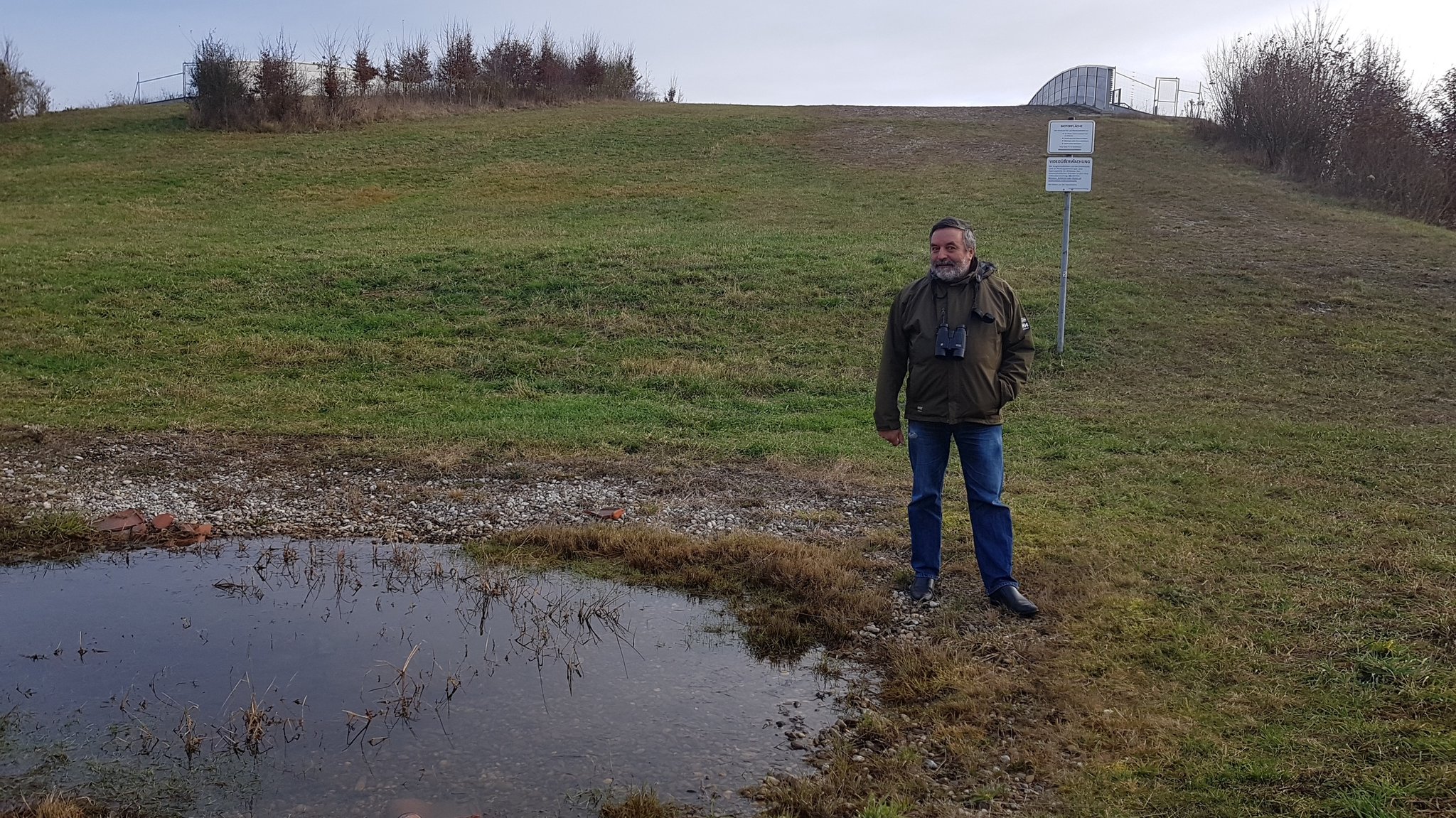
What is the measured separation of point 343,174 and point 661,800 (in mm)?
27624

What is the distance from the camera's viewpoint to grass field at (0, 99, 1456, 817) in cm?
482

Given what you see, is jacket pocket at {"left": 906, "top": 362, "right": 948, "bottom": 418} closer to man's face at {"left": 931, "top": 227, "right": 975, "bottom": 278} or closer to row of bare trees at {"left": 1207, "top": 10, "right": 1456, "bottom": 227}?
man's face at {"left": 931, "top": 227, "right": 975, "bottom": 278}

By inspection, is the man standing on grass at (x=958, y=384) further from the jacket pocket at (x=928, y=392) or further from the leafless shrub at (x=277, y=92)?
the leafless shrub at (x=277, y=92)

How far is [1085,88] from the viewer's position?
47.8 m

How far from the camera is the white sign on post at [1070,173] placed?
45.4ft

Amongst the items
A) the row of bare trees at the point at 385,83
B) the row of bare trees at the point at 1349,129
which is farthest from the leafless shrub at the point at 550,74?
the row of bare trees at the point at 1349,129

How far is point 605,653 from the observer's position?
5594 millimetres

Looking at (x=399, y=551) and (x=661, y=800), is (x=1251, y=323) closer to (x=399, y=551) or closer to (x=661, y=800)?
(x=399, y=551)

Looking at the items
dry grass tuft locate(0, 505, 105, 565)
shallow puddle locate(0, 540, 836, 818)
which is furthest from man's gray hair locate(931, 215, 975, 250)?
dry grass tuft locate(0, 505, 105, 565)

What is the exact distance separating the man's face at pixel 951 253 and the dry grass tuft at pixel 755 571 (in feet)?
6.12

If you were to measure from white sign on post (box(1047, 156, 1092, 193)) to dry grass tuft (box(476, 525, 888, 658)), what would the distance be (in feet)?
28.9

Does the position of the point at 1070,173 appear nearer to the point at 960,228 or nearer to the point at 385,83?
the point at 960,228

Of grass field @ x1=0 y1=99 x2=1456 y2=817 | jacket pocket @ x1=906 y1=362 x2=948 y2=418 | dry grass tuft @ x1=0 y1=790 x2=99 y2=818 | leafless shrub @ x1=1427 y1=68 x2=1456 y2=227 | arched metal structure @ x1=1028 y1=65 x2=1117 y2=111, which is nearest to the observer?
dry grass tuft @ x1=0 y1=790 x2=99 y2=818

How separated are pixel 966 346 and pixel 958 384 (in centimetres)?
21
